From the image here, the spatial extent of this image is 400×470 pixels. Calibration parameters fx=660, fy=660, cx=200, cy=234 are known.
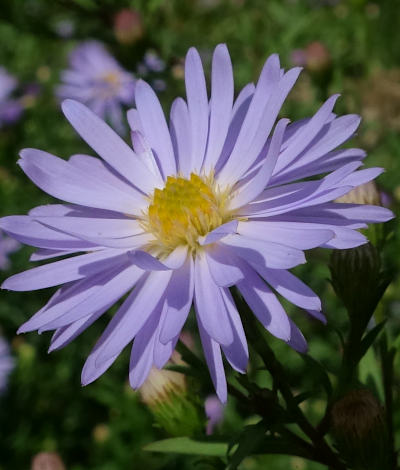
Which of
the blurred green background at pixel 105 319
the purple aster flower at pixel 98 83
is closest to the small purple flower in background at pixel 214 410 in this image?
the blurred green background at pixel 105 319

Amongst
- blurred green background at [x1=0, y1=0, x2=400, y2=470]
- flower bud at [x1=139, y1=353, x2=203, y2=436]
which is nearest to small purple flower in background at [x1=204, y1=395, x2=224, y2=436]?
blurred green background at [x1=0, y1=0, x2=400, y2=470]

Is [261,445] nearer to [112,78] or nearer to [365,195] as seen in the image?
[365,195]

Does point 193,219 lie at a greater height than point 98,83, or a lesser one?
lesser

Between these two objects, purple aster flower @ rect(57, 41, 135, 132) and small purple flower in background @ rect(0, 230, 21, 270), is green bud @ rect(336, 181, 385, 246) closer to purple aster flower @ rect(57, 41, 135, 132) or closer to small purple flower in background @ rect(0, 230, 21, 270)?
purple aster flower @ rect(57, 41, 135, 132)

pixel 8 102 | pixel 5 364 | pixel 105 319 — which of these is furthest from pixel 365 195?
pixel 8 102

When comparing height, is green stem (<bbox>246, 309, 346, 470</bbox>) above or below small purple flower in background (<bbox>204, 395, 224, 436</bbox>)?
above

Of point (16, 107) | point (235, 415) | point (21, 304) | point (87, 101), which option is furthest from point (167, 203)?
point (16, 107)

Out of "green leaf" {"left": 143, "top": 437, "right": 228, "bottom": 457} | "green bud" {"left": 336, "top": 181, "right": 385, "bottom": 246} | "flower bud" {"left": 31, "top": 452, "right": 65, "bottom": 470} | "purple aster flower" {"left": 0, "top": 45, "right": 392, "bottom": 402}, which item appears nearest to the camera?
"purple aster flower" {"left": 0, "top": 45, "right": 392, "bottom": 402}
